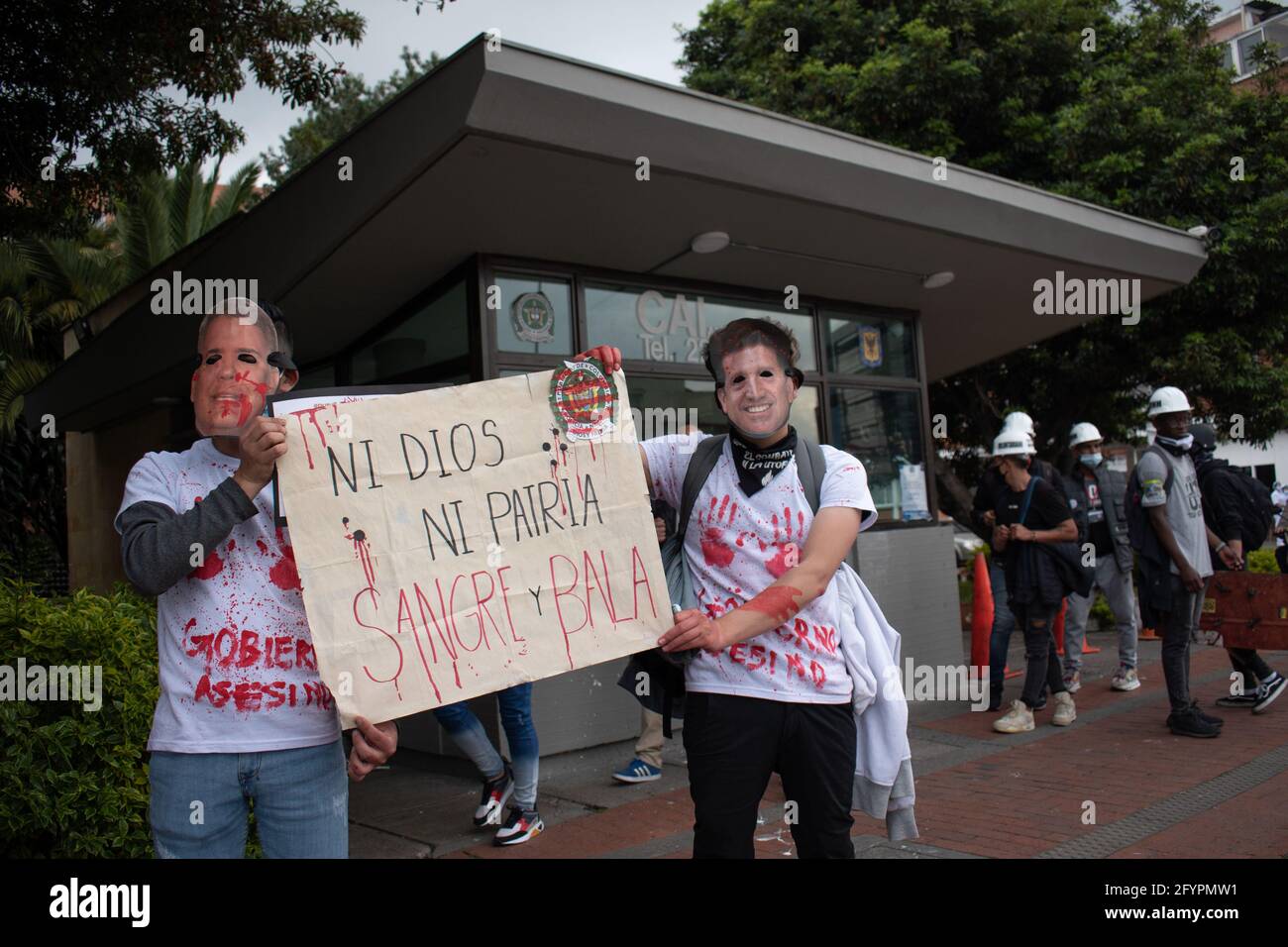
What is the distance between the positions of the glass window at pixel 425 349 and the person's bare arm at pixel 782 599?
165 inches

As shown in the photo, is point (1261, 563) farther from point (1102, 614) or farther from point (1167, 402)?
point (1167, 402)

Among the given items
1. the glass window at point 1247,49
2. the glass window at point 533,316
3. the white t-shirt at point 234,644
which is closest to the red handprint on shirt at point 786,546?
the white t-shirt at point 234,644

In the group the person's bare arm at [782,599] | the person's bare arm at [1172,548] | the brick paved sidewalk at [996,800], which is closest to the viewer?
the person's bare arm at [782,599]

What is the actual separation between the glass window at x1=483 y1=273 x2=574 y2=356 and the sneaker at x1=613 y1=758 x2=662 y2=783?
2673 mm

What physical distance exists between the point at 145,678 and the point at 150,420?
754 cm

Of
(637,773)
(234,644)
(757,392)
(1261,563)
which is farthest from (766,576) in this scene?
(1261,563)

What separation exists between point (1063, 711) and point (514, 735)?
167 inches

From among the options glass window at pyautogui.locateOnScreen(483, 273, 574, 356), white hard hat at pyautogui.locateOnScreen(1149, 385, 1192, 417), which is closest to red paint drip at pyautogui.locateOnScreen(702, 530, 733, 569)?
glass window at pyautogui.locateOnScreen(483, 273, 574, 356)

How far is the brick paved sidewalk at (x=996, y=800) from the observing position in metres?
4.50

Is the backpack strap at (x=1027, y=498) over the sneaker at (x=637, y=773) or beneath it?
over

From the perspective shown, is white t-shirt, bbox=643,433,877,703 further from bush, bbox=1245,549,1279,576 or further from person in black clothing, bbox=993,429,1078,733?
bush, bbox=1245,549,1279,576

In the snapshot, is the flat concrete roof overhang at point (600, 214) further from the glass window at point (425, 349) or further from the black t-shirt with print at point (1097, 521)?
the black t-shirt with print at point (1097, 521)
